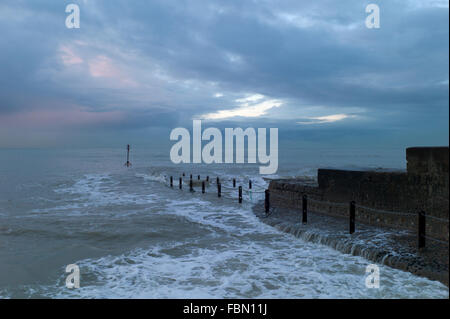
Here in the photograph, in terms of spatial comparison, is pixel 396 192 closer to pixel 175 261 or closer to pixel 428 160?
pixel 428 160

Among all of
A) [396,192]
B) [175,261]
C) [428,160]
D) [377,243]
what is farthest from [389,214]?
[175,261]

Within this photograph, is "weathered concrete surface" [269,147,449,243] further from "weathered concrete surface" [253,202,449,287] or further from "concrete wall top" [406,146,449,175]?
"weathered concrete surface" [253,202,449,287]

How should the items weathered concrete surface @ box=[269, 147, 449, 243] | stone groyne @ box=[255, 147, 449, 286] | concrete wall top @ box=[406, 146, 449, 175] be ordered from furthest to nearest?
weathered concrete surface @ box=[269, 147, 449, 243]
concrete wall top @ box=[406, 146, 449, 175]
stone groyne @ box=[255, 147, 449, 286]

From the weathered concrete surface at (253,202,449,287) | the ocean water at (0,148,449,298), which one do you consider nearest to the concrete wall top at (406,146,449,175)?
the weathered concrete surface at (253,202,449,287)

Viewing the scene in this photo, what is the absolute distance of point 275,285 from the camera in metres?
5.88

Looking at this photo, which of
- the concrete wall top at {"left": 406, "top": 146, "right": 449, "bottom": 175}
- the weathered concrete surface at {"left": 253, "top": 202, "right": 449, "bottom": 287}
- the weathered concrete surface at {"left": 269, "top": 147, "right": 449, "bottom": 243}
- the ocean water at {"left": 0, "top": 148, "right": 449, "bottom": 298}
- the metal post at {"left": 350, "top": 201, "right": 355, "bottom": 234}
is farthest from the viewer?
the metal post at {"left": 350, "top": 201, "right": 355, "bottom": 234}

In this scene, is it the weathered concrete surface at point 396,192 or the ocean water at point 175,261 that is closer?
the ocean water at point 175,261

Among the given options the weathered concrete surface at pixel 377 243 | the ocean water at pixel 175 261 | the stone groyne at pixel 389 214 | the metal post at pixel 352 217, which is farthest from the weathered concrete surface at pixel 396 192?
the ocean water at pixel 175 261

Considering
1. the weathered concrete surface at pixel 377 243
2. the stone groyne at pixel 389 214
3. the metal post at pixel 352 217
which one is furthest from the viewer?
the metal post at pixel 352 217

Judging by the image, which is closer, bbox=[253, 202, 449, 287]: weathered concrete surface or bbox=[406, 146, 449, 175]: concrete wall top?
bbox=[253, 202, 449, 287]: weathered concrete surface

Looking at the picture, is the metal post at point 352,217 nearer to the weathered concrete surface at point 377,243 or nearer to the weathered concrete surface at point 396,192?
the weathered concrete surface at point 377,243
